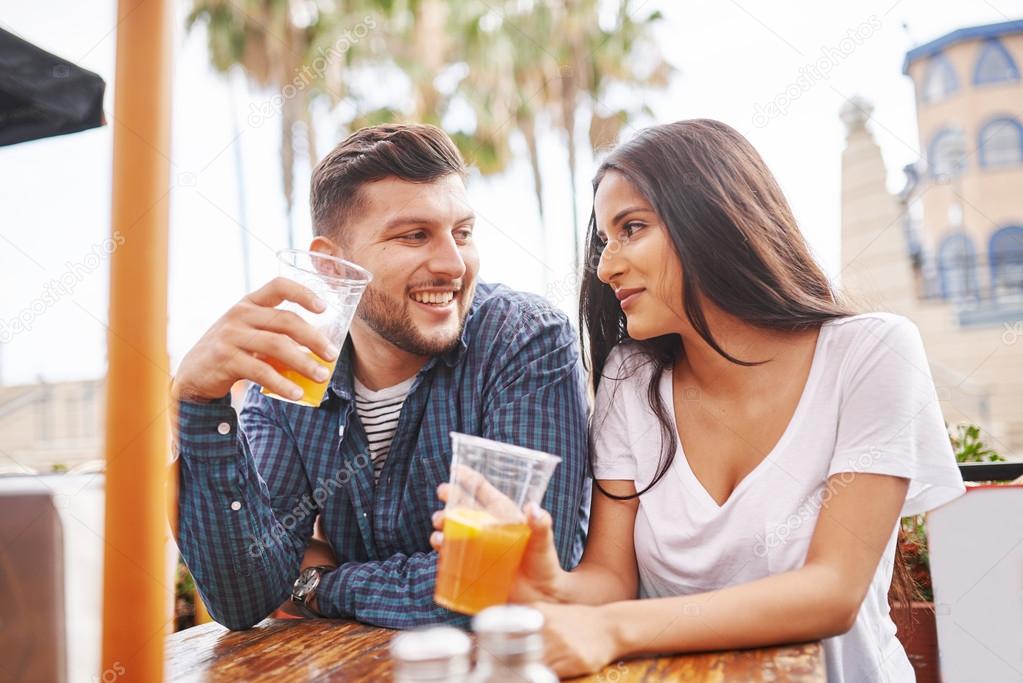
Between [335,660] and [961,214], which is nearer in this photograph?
[335,660]

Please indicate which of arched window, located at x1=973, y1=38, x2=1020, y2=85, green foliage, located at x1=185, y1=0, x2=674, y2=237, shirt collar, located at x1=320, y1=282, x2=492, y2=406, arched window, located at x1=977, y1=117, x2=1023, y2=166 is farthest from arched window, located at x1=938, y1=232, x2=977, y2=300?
shirt collar, located at x1=320, y1=282, x2=492, y2=406

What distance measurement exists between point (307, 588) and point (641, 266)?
1163 mm

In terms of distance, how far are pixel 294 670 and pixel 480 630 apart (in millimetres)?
835

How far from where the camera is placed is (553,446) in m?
2.10

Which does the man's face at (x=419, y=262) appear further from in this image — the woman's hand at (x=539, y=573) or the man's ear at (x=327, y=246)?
the woman's hand at (x=539, y=573)

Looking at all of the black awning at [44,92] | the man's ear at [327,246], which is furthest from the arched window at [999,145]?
the black awning at [44,92]

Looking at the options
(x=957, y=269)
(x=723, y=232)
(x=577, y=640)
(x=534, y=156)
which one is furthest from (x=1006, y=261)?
(x=577, y=640)

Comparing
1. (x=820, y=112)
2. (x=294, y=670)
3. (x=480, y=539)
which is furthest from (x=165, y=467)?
(x=820, y=112)

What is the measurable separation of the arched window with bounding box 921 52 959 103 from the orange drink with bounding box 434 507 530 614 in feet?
60.9

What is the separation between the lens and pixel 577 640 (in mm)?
1395

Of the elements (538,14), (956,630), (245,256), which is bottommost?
(956,630)

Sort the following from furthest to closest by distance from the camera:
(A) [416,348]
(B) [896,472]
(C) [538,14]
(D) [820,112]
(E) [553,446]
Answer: (C) [538,14]
(D) [820,112]
(A) [416,348]
(E) [553,446]
(B) [896,472]

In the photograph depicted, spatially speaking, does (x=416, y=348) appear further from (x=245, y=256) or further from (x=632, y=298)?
(x=245, y=256)

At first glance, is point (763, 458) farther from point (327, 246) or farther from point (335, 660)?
point (327, 246)
